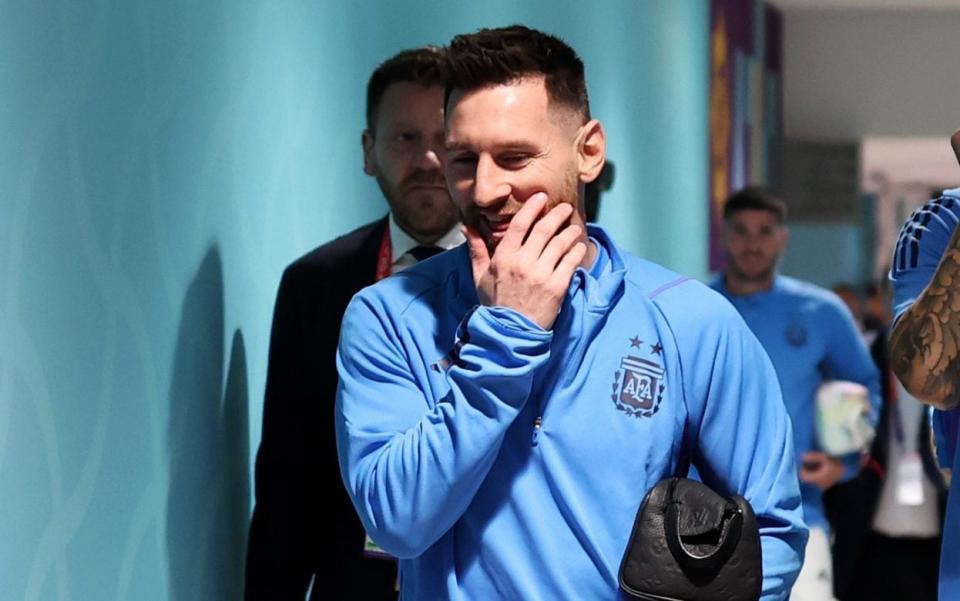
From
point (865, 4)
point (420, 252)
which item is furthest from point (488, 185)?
point (865, 4)

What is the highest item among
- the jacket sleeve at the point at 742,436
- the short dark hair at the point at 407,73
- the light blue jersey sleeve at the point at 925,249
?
the short dark hair at the point at 407,73

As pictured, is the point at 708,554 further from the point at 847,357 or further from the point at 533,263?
the point at 847,357

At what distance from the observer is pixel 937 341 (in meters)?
2.62

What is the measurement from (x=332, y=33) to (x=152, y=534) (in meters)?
1.62

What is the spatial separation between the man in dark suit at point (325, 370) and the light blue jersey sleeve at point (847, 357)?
2988 millimetres

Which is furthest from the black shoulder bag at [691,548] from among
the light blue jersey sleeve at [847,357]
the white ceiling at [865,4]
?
the white ceiling at [865,4]

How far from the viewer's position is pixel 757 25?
14.0 metres

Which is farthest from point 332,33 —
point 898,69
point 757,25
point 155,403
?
point 898,69

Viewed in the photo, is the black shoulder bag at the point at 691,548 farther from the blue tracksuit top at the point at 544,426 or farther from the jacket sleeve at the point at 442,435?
the jacket sleeve at the point at 442,435

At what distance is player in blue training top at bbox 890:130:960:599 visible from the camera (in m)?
2.54

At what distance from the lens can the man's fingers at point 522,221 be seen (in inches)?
93.5

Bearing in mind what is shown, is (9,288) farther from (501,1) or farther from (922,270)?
(501,1)

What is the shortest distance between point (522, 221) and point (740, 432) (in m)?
0.42

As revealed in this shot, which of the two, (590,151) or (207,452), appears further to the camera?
(207,452)
